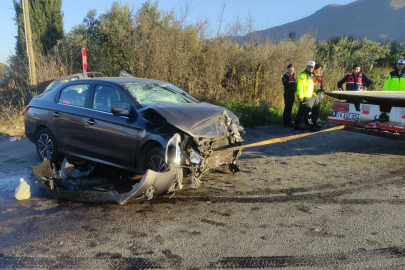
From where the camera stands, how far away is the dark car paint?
5.63 m

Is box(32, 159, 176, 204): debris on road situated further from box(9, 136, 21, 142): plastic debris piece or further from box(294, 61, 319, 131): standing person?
box(294, 61, 319, 131): standing person

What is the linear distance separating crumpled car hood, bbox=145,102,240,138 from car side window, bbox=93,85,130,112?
0.64 m

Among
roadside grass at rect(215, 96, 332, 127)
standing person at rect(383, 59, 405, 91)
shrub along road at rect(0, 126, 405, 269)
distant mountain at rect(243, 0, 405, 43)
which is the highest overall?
distant mountain at rect(243, 0, 405, 43)

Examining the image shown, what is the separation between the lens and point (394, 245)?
12.9ft

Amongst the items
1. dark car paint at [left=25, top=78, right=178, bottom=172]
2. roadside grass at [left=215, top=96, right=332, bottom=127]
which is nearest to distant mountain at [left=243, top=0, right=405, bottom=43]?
roadside grass at [left=215, top=96, right=332, bottom=127]

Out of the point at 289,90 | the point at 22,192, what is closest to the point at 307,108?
the point at 289,90

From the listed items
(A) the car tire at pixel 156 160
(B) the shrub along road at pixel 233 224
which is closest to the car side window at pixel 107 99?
(A) the car tire at pixel 156 160

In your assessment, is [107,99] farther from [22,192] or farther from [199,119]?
[22,192]

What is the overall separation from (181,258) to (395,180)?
4.32 m

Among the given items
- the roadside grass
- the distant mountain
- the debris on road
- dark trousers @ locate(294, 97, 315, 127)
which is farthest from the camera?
the distant mountain

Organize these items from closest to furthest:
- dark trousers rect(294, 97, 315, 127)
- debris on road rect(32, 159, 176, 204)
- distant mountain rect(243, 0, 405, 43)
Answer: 1. debris on road rect(32, 159, 176, 204)
2. dark trousers rect(294, 97, 315, 127)
3. distant mountain rect(243, 0, 405, 43)

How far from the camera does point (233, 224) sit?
15.0ft

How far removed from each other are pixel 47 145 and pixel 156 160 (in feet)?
9.53

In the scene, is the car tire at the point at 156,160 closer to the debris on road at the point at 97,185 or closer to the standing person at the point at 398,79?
the debris on road at the point at 97,185
